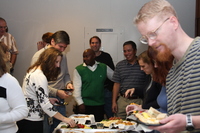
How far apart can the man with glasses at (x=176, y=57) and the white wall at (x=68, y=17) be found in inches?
142

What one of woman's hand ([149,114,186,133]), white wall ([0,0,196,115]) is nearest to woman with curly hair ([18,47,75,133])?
woman's hand ([149,114,186,133])

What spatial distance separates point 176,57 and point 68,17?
377 cm

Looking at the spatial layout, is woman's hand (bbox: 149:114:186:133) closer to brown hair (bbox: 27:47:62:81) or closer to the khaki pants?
brown hair (bbox: 27:47:62:81)

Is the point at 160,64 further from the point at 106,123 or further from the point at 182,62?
the point at 106,123

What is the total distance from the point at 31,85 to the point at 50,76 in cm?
22

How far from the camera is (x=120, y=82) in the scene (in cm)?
356

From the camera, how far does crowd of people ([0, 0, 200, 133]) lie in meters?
1.03

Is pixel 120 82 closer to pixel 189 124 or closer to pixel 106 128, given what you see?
pixel 106 128

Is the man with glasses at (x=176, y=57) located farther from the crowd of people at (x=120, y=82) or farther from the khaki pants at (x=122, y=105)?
the khaki pants at (x=122, y=105)

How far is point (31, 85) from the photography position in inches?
88.5

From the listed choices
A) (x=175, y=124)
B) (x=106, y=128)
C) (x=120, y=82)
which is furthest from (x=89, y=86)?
(x=175, y=124)

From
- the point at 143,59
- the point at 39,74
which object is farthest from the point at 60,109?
the point at 143,59

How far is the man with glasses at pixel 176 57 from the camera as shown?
974 mm

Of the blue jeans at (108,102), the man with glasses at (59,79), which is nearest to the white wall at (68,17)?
the blue jeans at (108,102)
